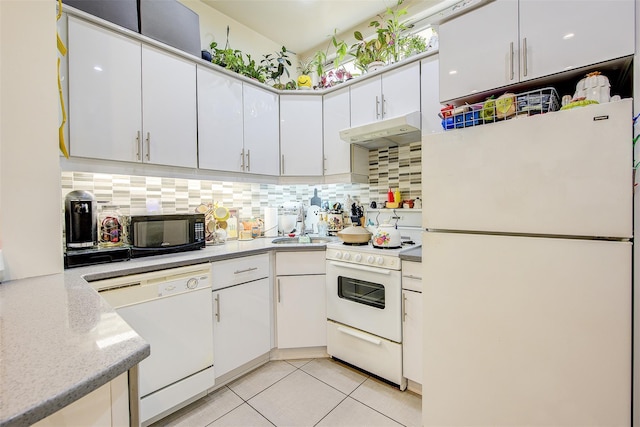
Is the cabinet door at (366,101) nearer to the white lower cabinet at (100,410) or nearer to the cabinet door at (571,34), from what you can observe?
the cabinet door at (571,34)

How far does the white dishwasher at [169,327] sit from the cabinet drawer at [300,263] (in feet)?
1.87

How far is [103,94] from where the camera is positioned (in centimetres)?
162

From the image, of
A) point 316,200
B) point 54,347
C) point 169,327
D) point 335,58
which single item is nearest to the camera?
point 54,347

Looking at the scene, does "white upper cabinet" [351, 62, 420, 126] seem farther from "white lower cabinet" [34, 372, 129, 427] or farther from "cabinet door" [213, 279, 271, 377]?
"white lower cabinet" [34, 372, 129, 427]

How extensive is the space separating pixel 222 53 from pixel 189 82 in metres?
0.48

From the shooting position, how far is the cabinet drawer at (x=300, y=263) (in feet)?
7.04

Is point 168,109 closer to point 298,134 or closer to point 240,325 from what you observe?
point 298,134

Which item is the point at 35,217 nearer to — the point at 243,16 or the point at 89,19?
the point at 89,19

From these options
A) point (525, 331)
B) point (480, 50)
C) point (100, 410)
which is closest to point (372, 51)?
point (480, 50)

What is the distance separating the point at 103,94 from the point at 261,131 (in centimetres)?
112

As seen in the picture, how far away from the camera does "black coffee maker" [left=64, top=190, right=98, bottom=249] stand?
1.47 m

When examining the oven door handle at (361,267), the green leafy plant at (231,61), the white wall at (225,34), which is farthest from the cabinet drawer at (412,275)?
the white wall at (225,34)

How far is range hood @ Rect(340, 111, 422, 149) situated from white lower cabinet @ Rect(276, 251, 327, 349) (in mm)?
975

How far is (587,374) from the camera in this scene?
1.05m
